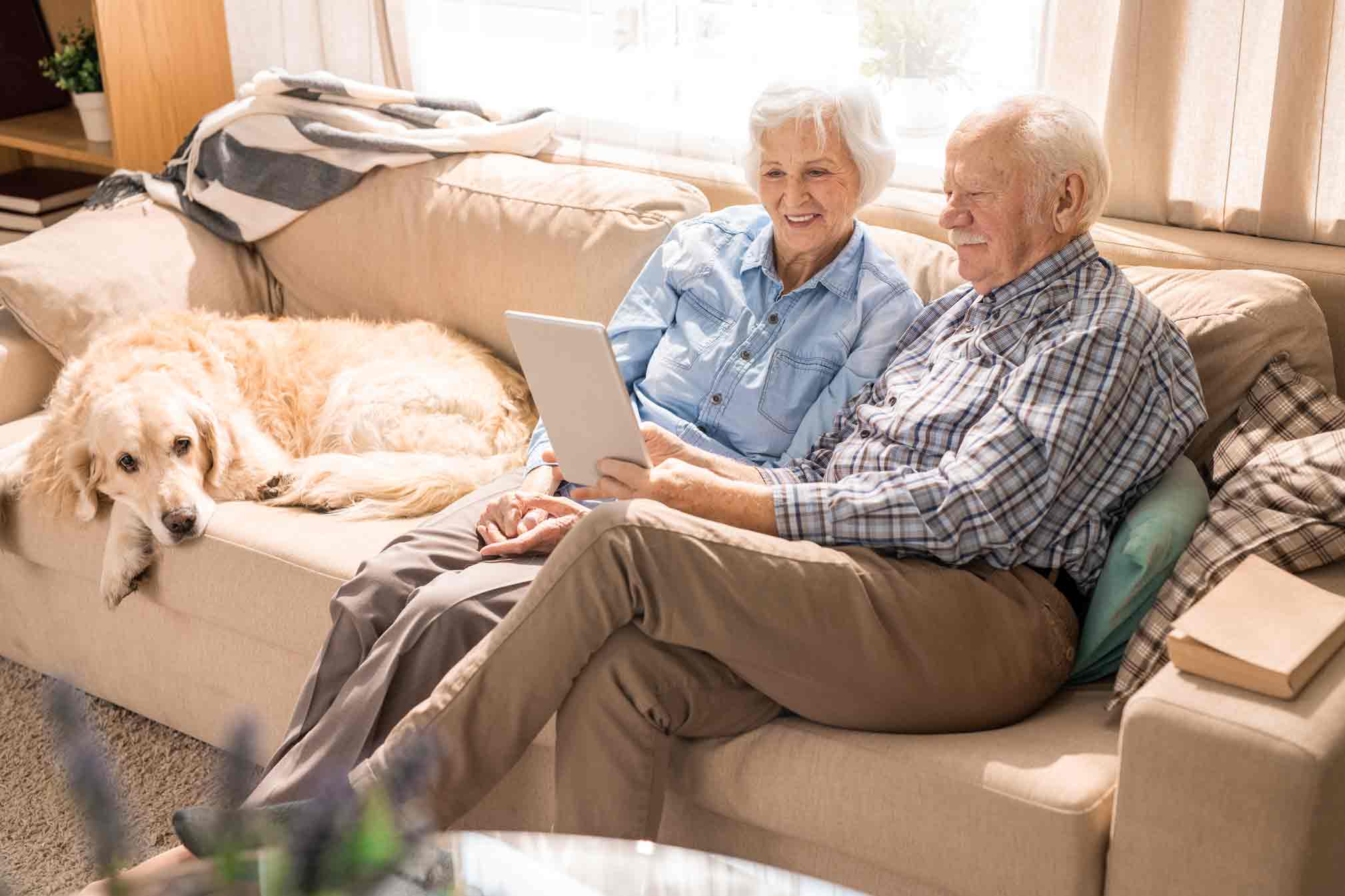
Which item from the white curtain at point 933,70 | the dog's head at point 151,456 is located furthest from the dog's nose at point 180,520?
the white curtain at point 933,70

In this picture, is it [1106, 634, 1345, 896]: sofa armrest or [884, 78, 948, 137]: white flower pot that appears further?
[884, 78, 948, 137]: white flower pot

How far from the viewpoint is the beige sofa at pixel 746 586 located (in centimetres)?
139

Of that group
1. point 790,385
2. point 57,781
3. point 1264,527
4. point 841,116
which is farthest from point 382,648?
point 1264,527

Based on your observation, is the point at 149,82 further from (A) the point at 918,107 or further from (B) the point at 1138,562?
(B) the point at 1138,562

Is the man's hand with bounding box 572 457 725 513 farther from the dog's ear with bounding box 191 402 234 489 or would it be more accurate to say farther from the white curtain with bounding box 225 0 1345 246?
the dog's ear with bounding box 191 402 234 489

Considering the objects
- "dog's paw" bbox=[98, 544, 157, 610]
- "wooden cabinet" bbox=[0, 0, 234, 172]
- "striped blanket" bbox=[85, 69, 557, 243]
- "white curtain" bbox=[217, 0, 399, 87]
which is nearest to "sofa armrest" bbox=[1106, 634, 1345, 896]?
"dog's paw" bbox=[98, 544, 157, 610]

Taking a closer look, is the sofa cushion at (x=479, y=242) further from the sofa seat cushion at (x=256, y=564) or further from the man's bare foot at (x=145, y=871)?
the man's bare foot at (x=145, y=871)

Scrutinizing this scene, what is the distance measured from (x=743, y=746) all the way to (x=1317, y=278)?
3.78ft

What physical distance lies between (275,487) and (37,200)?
62.5 inches

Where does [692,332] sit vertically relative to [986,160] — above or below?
below

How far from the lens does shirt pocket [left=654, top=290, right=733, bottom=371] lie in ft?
7.10

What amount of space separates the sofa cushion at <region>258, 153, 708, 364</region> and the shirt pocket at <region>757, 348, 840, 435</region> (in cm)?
50

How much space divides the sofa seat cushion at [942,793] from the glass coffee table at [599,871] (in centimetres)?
31

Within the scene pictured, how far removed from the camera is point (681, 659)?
5.49 feet
